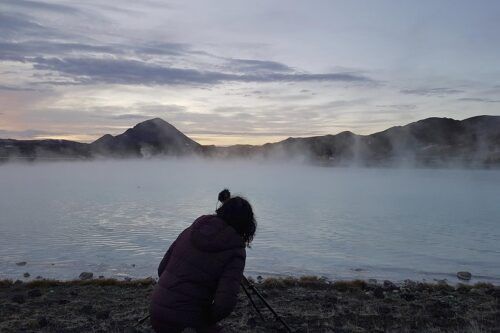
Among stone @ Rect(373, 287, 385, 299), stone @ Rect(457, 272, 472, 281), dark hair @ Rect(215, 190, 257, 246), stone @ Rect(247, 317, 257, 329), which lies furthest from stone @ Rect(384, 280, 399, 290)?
dark hair @ Rect(215, 190, 257, 246)

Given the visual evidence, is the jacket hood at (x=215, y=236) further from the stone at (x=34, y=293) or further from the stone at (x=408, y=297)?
the stone at (x=34, y=293)

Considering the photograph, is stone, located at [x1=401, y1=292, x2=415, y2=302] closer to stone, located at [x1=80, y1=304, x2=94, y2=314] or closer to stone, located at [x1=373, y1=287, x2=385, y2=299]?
stone, located at [x1=373, y1=287, x2=385, y2=299]

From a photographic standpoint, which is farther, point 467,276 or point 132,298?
point 467,276

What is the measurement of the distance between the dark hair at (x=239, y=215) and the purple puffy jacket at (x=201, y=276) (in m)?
0.07

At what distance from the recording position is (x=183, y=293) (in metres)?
4.77

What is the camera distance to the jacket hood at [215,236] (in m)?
4.64

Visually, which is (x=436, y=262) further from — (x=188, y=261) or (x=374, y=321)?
(x=188, y=261)

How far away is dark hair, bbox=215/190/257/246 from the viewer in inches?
188

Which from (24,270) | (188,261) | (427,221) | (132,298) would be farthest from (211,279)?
(427,221)

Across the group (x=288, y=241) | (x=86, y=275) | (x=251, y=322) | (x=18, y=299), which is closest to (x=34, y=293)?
(x=18, y=299)

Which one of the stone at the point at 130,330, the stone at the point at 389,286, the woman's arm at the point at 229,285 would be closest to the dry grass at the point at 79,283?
the stone at the point at 130,330

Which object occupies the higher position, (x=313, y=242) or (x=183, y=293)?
(x=183, y=293)

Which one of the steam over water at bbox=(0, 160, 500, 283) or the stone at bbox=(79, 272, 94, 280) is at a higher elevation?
the stone at bbox=(79, 272, 94, 280)

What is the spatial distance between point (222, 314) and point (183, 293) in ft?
1.35
